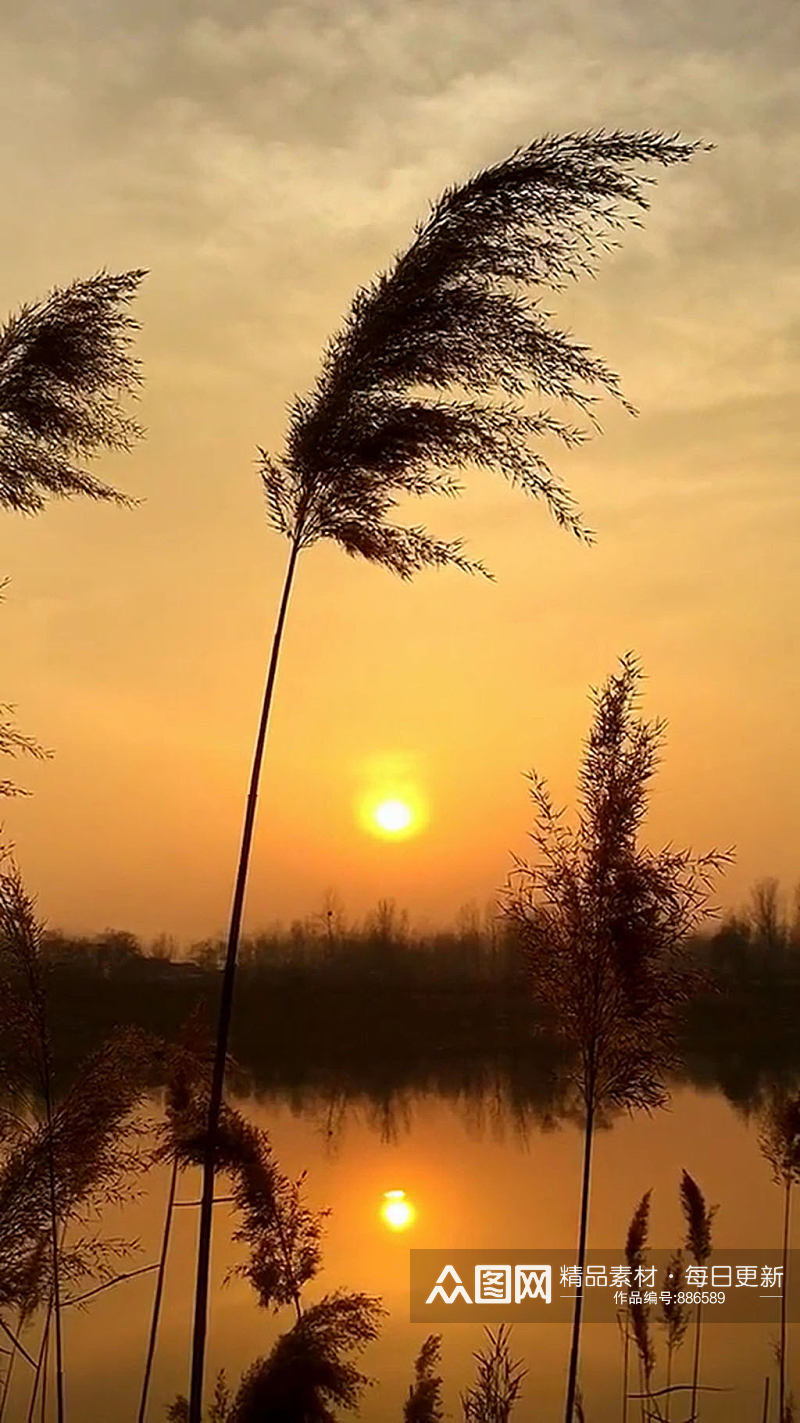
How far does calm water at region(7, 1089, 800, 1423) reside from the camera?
994 centimetres

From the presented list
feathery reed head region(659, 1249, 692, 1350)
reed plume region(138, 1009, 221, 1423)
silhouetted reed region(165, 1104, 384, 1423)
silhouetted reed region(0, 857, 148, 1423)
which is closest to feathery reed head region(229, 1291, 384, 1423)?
silhouetted reed region(165, 1104, 384, 1423)

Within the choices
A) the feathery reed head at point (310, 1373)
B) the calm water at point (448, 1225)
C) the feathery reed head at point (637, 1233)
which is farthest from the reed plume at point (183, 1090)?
the calm water at point (448, 1225)

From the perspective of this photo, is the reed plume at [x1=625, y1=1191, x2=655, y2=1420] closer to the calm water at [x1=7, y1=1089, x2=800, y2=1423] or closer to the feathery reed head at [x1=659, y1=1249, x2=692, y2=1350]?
the feathery reed head at [x1=659, y1=1249, x2=692, y2=1350]

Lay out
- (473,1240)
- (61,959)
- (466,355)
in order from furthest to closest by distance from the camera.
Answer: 1. (473,1240)
2. (61,959)
3. (466,355)

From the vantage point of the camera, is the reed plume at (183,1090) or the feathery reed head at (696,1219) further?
the feathery reed head at (696,1219)

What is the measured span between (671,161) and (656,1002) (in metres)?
2.55

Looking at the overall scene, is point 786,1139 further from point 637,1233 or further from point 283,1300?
point 283,1300

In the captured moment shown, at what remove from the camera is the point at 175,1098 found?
548 cm

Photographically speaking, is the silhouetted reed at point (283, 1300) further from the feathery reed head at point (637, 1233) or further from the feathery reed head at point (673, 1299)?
the feathery reed head at point (673, 1299)

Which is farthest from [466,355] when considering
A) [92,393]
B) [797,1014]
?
[797,1014]

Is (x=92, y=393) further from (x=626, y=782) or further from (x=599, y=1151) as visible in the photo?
(x=599, y=1151)

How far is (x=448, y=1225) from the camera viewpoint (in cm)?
1655

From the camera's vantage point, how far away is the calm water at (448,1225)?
9.94 metres

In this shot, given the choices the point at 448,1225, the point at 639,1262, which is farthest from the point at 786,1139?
the point at 448,1225
